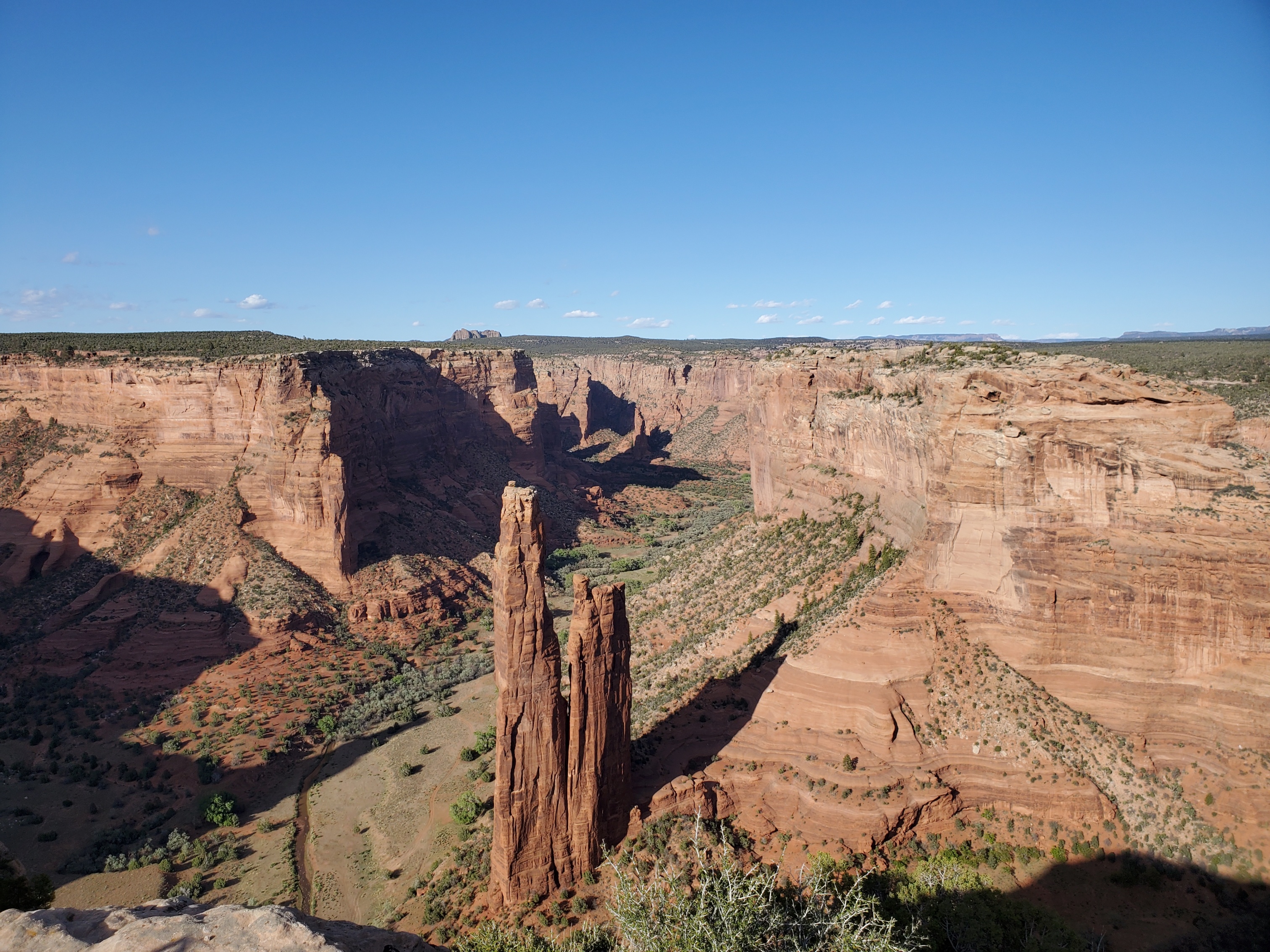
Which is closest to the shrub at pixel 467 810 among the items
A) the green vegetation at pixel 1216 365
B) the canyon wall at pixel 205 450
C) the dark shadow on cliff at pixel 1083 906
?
the dark shadow on cliff at pixel 1083 906

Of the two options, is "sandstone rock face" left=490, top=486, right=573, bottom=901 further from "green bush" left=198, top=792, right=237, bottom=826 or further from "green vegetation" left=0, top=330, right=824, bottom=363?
"green vegetation" left=0, top=330, right=824, bottom=363

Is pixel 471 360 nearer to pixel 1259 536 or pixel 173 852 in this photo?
pixel 173 852

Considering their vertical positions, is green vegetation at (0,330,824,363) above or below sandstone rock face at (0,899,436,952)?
above

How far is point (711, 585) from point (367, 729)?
77.9 feet

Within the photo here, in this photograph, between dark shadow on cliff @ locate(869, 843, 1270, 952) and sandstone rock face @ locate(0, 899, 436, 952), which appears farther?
dark shadow on cliff @ locate(869, 843, 1270, 952)

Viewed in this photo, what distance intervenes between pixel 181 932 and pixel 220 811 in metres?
30.9

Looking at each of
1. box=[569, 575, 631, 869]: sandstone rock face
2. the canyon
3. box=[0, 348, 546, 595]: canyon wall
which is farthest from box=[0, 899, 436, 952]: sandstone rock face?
box=[0, 348, 546, 595]: canyon wall

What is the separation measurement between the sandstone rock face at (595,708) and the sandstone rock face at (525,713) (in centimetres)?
57

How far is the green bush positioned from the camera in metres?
35.3

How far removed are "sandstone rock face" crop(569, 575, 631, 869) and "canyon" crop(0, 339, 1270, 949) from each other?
12cm

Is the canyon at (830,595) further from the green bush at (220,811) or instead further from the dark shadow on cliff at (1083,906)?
the green bush at (220,811)

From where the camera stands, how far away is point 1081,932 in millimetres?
24594

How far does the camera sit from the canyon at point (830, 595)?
85.9 ft

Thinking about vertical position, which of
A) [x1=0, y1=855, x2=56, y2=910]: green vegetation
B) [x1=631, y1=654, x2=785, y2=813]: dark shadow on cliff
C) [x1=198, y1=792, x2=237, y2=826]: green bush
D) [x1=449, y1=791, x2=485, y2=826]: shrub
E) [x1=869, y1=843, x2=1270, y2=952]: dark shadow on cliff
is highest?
[x1=0, y1=855, x2=56, y2=910]: green vegetation
